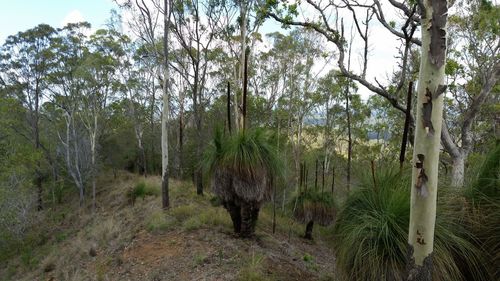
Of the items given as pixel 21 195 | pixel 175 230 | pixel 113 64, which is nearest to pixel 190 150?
pixel 113 64

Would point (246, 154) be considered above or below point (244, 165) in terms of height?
above

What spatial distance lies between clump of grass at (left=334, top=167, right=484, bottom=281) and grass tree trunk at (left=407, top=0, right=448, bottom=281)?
760 millimetres

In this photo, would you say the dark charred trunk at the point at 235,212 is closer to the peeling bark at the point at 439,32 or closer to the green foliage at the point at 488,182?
the green foliage at the point at 488,182

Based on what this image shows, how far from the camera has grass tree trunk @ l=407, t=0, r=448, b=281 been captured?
2.29m

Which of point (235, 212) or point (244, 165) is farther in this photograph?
point (235, 212)

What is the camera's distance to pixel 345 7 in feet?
23.6

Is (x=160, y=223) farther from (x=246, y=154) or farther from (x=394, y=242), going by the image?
(x=394, y=242)

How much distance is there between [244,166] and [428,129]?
4618mm

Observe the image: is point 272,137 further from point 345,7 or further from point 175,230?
point 175,230

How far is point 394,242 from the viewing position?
324 centimetres

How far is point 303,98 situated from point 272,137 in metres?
Result: 15.9

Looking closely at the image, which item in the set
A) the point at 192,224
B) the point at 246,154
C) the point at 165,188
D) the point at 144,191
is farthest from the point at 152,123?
the point at 246,154

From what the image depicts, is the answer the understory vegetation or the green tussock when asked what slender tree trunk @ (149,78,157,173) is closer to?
the understory vegetation

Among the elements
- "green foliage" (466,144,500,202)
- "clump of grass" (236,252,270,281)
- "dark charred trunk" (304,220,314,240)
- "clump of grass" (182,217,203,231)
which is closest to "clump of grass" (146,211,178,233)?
"clump of grass" (182,217,203,231)
